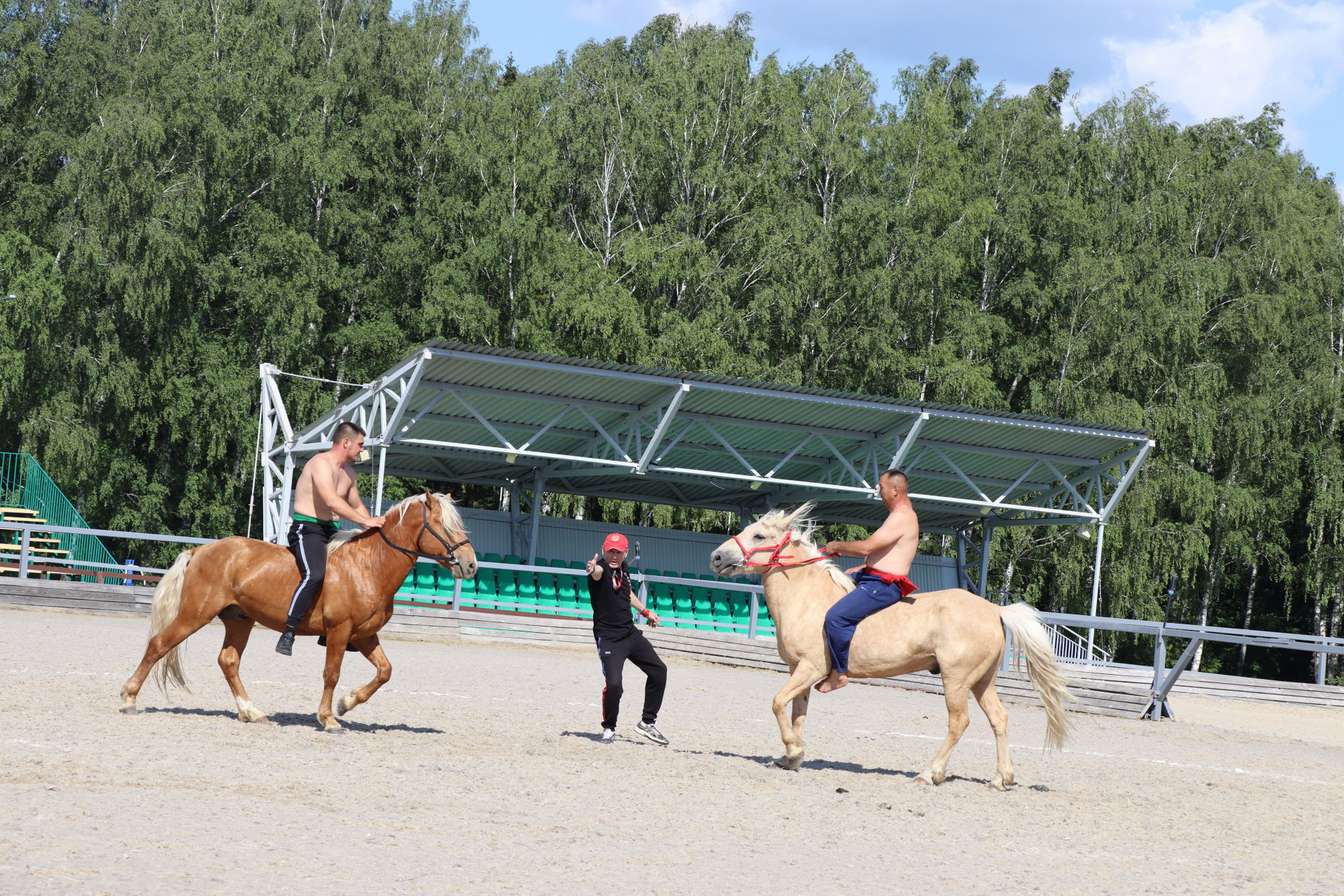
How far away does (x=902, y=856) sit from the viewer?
664 centimetres

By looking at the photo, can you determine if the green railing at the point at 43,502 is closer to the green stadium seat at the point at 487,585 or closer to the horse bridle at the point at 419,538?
the green stadium seat at the point at 487,585

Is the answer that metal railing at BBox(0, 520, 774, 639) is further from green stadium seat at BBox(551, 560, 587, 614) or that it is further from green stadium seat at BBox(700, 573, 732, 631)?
green stadium seat at BBox(551, 560, 587, 614)

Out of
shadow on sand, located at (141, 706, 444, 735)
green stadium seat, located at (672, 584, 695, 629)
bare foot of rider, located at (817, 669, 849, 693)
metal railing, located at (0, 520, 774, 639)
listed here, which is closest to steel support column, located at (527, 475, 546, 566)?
metal railing, located at (0, 520, 774, 639)

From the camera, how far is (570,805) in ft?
23.9

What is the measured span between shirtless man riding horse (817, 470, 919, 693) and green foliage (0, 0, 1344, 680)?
89.1ft

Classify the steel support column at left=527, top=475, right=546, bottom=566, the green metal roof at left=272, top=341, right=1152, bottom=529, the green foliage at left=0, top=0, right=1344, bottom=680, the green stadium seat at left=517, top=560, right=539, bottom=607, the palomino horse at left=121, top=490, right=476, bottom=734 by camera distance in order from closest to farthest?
the palomino horse at left=121, top=490, right=476, bottom=734 < the green metal roof at left=272, top=341, right=1152, bottom=529 < the green stadium seat at left=517, top=560, right=539, bottom=607 < the steel support column at left=527, top=475, right=546, bottom=566 < the green foliage at left=0, top=0, right=1344, bottom=680

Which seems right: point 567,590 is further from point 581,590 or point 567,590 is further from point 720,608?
point 720,608

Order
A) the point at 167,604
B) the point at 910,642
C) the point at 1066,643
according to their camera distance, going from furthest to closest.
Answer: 1. the point at 1066,643
2. the point at 167,604
3. the point at 910,642

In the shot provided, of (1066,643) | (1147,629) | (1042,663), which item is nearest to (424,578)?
(1066,643)

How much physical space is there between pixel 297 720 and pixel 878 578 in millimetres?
4237

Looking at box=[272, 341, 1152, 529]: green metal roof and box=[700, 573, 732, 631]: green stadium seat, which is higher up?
box=[272, 341, 1152, 529]: green metal roof

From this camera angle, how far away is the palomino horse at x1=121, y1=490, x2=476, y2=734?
30.9 ft

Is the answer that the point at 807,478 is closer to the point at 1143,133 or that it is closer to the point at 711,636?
the point at 711,636

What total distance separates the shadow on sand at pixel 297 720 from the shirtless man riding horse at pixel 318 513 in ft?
1.89
